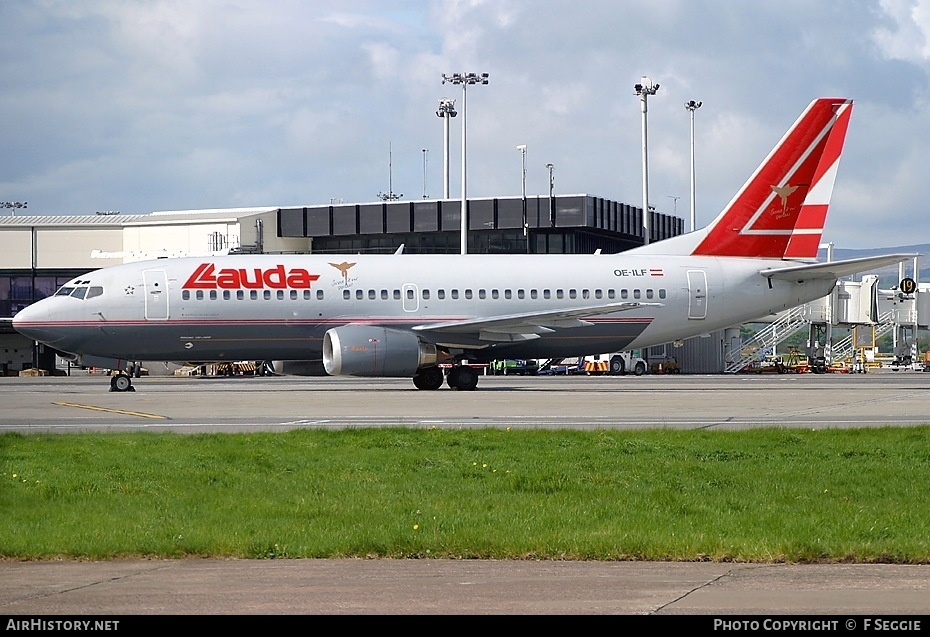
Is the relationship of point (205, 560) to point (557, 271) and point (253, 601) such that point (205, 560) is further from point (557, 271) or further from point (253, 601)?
point (557, 271)

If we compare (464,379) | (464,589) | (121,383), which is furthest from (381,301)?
(464,589)

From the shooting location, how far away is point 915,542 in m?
Answer: 10.3

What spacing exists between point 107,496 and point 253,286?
23761mm

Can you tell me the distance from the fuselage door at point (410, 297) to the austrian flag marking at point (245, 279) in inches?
108

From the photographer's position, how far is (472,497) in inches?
513

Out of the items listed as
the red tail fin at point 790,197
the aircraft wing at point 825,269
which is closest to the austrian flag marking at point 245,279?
the red tail fin at point 790,197

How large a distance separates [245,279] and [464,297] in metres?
6.66

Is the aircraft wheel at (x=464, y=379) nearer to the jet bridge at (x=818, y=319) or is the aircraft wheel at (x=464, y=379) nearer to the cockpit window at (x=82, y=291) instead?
the cockpit window at (x=82, y=291)

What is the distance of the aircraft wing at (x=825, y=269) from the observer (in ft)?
121

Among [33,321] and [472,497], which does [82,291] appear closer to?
[33,321]

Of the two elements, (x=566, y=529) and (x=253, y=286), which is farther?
(x=253, y=286)

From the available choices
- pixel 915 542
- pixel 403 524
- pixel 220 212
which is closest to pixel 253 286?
pixel 403 524

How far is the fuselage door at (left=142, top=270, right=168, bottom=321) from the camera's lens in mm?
36094
